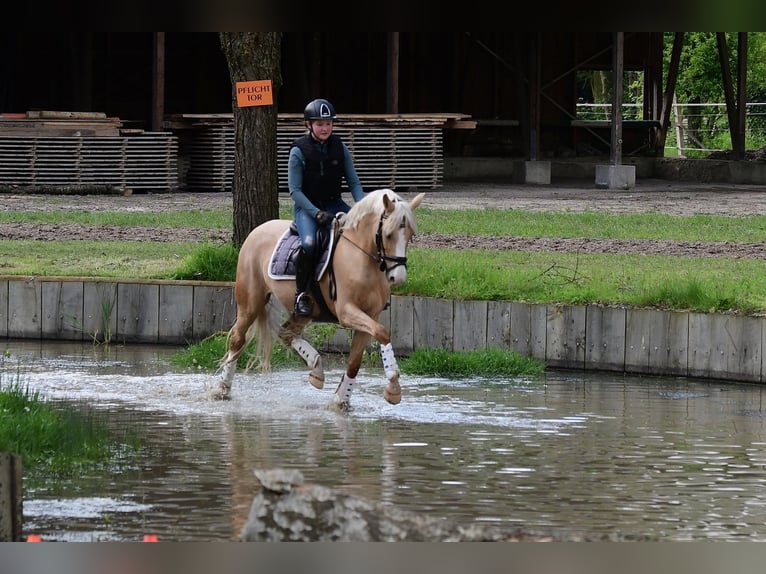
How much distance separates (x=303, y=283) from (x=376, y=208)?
1223 millimetres

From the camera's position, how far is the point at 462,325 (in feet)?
50.6

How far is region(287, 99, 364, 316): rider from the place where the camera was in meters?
12.4

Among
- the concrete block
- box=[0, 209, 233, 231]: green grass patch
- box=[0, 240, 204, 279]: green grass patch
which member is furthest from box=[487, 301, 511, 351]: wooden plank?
the concrete block

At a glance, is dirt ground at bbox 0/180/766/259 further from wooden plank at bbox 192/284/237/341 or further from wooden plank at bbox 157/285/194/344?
wooden plank at bbox 192/284/237/341

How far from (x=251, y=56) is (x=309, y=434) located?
6445 millimetres

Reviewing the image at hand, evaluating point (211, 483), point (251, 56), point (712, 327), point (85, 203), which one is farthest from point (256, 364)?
point (85, 203)

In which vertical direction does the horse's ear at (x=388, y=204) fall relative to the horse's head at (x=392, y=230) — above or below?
above

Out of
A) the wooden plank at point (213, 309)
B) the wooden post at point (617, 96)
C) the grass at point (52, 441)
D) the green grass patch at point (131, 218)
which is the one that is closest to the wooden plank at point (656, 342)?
the wooden plank at point (213, 309)

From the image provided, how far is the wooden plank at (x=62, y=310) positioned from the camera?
16.8 m

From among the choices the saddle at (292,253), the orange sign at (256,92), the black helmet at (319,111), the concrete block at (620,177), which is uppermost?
the orange sign at (256,92)

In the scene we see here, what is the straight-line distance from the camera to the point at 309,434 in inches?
440

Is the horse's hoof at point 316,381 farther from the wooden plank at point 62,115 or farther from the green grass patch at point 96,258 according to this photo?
the wooden plank at point 62,115

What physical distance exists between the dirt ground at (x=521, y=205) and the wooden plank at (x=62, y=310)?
4.55 m
